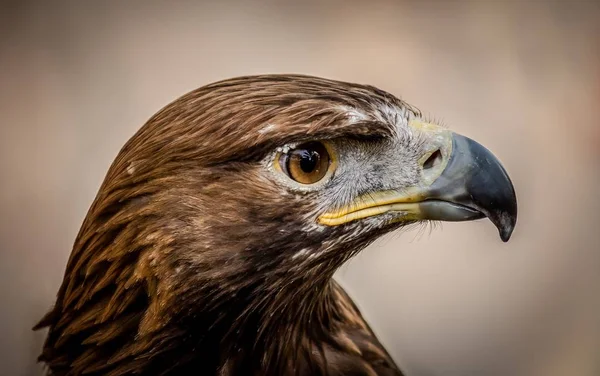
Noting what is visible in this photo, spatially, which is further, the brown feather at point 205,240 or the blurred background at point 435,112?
the blurred background at point 435,112

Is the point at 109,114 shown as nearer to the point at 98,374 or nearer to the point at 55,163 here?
the point at 55,163

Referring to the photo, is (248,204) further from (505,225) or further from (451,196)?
(505,225)

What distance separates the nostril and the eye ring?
0.55 feet

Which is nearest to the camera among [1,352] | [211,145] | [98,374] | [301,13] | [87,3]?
[211,145]

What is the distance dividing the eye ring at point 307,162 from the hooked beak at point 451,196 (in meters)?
0.07

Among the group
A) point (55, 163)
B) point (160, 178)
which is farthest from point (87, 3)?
point (160, 178)

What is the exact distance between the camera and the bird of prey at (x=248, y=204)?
4.14 feet

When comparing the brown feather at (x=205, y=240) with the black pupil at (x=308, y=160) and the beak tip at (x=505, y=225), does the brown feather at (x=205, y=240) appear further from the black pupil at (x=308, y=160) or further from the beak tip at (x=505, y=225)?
the beak tip at (x=505, y=225)

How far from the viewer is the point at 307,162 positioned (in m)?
1.26

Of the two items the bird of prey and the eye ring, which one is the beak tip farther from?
the eye ring

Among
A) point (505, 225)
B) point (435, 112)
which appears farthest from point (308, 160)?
point (435, 112)

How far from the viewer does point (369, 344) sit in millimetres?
1632

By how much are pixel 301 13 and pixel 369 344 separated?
1.68 metres

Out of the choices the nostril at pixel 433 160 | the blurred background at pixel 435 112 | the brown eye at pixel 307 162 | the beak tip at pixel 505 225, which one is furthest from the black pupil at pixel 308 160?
the blurred background at pixel 435 112
